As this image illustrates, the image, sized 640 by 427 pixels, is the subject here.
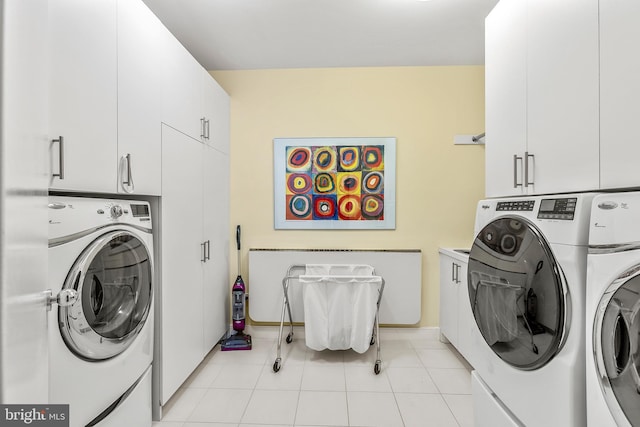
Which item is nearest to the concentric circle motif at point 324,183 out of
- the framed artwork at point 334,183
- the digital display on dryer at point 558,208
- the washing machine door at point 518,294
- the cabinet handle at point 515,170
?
the framed artwork at point 334,183

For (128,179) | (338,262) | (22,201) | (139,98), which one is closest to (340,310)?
(338,262)

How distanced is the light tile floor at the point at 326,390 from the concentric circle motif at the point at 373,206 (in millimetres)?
1125

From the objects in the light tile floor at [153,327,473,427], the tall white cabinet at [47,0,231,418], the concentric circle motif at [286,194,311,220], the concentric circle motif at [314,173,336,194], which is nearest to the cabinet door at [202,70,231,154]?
the tall white cabinet at [47,0,231,418]

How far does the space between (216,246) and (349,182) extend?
1276mm

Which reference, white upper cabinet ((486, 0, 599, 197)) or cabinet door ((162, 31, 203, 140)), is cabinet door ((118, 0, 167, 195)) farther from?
white upper cabinet ((486, 0, 599, 197))

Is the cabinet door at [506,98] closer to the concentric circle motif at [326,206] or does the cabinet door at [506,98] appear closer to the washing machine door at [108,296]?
the concentric circle motif at [326,206]

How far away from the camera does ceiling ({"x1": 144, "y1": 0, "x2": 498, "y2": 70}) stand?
2.07 m

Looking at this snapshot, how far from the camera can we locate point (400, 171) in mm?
2936

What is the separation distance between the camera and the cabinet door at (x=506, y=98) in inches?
51.4

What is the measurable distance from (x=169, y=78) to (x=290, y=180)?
4.37 ft

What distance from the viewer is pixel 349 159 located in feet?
9.58

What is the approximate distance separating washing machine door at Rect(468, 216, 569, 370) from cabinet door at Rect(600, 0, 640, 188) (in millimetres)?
311

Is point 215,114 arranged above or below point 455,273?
above

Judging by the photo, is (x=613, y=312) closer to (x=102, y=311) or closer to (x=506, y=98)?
(x=506, y=98)
